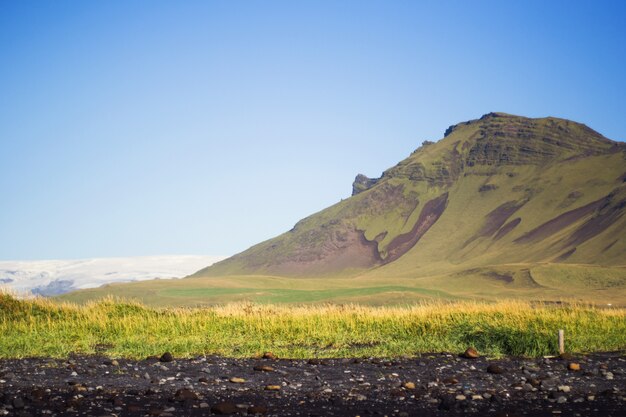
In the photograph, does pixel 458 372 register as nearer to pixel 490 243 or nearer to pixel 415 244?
pixel 490 243

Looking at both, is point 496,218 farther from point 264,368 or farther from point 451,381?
point 451,381

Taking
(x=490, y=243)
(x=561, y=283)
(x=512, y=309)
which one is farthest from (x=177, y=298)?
(x=490, y=243)

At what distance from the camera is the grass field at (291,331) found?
19.2 metres

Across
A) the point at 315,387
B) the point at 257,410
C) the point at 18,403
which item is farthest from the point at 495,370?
the point at 18,403

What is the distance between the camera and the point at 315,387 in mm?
13922

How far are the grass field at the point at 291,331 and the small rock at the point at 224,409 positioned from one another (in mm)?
6789

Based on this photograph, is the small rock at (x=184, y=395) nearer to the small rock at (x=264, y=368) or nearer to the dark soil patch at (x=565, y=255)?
the small rock at (x=264, y=368)

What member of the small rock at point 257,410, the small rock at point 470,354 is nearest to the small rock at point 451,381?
the small rock at point 470,354

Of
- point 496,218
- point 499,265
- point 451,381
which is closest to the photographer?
point 451,381

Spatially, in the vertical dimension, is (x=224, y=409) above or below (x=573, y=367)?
above

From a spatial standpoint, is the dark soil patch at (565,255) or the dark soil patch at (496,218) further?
the dark soil patch at (496,218)

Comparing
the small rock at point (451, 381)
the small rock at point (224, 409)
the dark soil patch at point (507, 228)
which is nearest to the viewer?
the small rock at point (224, 409)

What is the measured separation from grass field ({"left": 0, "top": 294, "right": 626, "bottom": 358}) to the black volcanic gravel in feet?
4.86

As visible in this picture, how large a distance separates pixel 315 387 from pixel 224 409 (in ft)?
8.86
